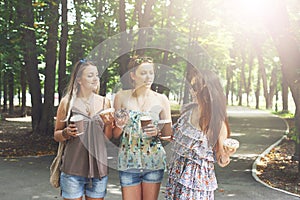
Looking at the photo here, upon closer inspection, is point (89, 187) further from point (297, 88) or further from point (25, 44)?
point (25, 44)

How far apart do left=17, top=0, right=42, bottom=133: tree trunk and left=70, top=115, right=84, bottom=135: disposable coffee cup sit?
8888 millimetres

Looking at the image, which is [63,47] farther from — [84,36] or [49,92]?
[49,92]

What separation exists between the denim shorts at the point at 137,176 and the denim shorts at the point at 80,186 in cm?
18

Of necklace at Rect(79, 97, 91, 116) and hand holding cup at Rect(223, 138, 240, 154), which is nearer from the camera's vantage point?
hand holding cup at Rect(223, 138, 240, 154)

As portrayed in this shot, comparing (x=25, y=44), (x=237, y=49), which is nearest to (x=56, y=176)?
(x=25, y=44)

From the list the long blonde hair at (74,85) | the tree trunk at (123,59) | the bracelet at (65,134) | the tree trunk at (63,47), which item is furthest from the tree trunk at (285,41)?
the bracelet at (65,134)

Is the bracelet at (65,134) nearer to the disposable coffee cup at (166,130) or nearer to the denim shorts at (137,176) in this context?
the denim shorts at (137,176)

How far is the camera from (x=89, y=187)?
3.77 m

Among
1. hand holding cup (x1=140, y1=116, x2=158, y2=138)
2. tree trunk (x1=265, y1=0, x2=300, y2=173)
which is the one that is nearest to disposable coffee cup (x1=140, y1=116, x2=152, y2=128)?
hand holding cup (x1=140, y1=116, x2=158, y2=138)

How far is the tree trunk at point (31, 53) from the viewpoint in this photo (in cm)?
1222

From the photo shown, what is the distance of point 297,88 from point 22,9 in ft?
26.0

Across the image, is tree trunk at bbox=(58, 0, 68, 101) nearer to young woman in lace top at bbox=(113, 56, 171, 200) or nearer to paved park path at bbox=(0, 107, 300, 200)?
paved park path at bbox=(0, 107, 300, 200)

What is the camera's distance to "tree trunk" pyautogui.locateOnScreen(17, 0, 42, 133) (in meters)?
12.2

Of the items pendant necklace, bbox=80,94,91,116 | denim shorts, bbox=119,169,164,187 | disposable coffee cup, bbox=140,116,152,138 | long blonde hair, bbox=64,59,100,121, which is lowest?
denim shorts, bbox=119,169,164,187
